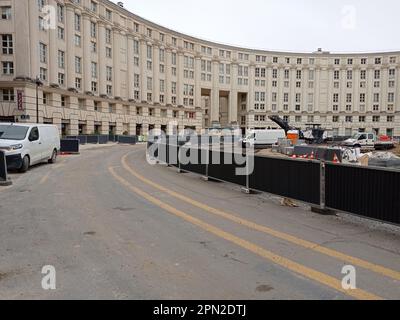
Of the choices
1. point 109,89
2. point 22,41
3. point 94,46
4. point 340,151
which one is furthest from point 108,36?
point 340,151

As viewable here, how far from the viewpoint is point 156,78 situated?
76.4 meters

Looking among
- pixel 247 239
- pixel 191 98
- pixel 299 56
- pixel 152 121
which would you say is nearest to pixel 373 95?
pixel 299 56

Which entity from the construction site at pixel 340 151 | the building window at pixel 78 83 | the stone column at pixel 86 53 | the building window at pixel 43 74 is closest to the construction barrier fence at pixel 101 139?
the building window at pixel 43 74

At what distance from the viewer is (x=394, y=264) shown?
189 inches

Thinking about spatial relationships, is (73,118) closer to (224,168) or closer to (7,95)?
(7,95)

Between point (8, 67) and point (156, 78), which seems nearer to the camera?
point (8, 67)

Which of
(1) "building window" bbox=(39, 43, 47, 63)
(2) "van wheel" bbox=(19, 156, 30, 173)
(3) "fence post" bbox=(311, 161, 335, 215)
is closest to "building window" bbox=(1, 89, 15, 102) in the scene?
(1) "building window" bbox=(39, 43, 47, 63)

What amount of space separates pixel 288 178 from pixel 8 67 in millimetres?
43738

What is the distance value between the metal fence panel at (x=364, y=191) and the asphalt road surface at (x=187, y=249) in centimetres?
34

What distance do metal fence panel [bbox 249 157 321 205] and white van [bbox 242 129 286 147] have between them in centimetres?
3295

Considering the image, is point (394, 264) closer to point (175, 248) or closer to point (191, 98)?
point (175, 248)

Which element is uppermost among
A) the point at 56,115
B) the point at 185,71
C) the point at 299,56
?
the point at 299,56

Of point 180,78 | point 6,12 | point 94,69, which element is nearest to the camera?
point 6,12

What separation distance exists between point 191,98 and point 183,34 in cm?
1537
